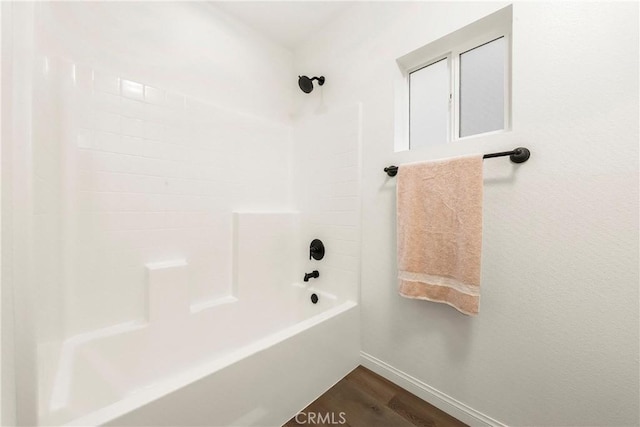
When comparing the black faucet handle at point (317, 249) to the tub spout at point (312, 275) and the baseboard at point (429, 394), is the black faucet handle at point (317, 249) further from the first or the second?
the baseboard at point (429, 394)

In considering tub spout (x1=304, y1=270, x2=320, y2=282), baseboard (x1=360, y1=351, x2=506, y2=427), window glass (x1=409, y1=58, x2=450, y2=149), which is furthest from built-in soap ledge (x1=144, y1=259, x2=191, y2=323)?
window glass (x1=409, y1=58, x2=450, y2=149)

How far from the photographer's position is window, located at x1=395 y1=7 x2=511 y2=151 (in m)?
1.14

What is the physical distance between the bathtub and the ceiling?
2082 millimetres

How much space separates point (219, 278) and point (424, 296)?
1328mm

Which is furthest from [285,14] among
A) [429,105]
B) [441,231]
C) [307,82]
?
[441,231]

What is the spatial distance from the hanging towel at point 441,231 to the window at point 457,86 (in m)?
0.28

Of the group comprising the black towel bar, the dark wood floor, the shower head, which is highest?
the shower head

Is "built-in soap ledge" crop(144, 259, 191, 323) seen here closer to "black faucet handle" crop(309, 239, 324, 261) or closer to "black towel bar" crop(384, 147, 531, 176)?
"black faucet handle" crop(309, 239, 324, 261)

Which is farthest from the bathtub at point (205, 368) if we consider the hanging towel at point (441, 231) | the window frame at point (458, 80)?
the window frame at point (458, 80)

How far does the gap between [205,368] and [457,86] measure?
1.85 meters

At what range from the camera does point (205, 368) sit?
0.87 m

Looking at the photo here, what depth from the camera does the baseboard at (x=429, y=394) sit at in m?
1.09

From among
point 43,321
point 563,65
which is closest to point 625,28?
point 563,65

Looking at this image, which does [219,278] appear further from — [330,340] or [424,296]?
[424,296]
